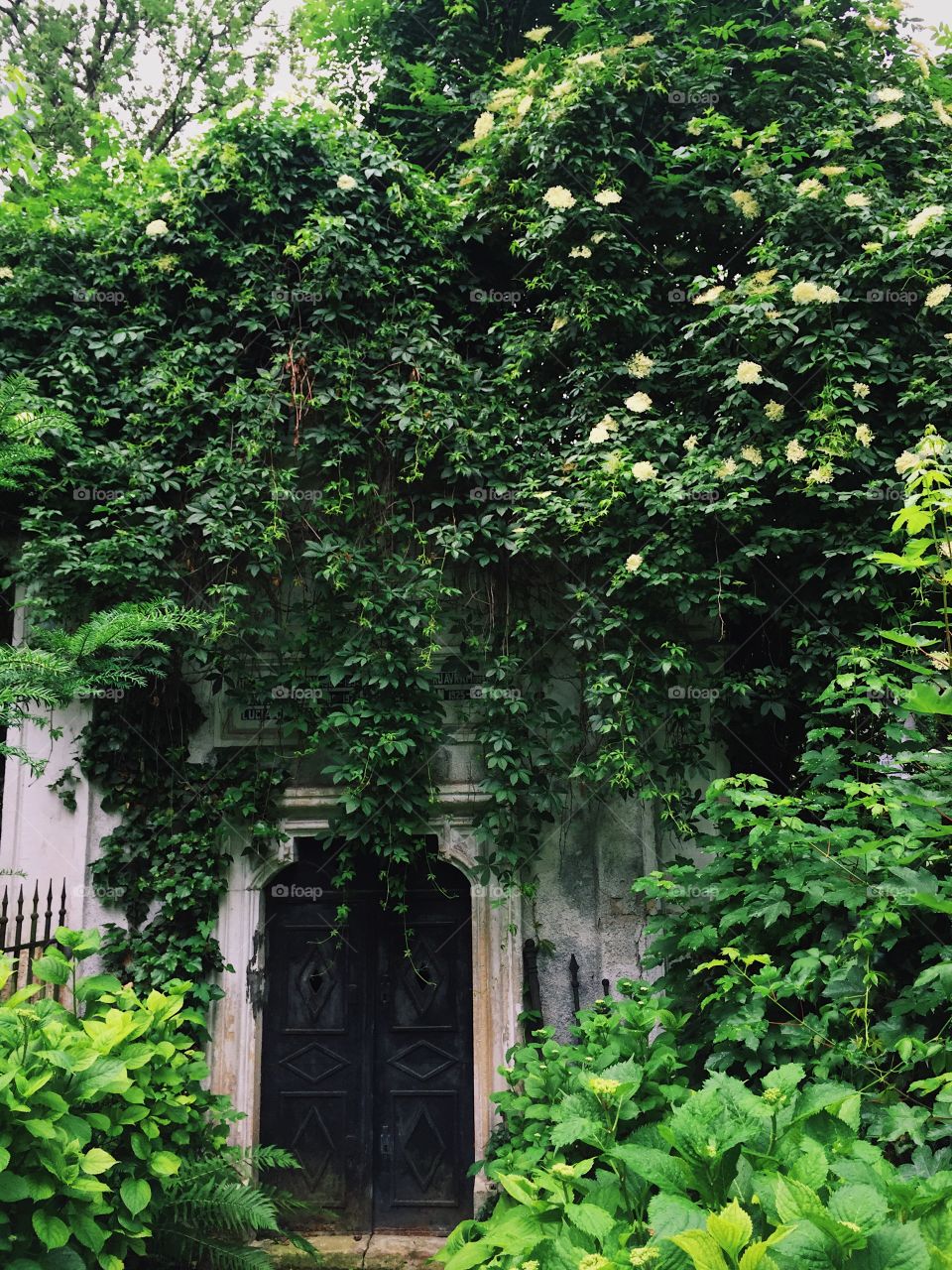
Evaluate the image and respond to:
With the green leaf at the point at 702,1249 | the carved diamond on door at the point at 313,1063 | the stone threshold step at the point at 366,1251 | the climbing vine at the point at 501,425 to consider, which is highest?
the climbing vine at the point at 501,425

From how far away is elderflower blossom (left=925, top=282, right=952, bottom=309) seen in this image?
4879 millimetres

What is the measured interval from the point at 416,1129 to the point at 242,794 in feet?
7.99

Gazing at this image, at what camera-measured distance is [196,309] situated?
5.95 meters

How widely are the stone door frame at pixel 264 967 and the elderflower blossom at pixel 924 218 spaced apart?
4234mm

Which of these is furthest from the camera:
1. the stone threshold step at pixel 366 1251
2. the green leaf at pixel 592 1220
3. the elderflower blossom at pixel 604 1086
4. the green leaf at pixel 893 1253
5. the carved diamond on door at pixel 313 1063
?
the carved diamond on door at pixel 313 1063

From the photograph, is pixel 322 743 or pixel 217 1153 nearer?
pixel 217 1153

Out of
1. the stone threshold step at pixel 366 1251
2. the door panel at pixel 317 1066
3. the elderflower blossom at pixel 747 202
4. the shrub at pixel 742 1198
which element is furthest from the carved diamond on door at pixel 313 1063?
the elderflower blossom at pixel 747 202

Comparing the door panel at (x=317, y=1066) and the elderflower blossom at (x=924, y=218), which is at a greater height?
the elderflower blossom at (x=924, y=218)

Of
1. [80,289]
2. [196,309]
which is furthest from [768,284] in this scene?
[80,289]

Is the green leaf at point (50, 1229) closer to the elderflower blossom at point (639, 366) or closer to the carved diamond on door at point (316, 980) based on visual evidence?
the carved diamond on door at point (316, 980)

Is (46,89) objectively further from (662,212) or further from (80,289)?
(662,212)

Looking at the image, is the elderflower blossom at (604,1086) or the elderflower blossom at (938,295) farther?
the elderflower blossom at (938,295)

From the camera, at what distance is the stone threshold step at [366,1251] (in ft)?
17.1

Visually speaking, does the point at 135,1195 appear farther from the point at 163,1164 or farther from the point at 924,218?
the point at 924,218
